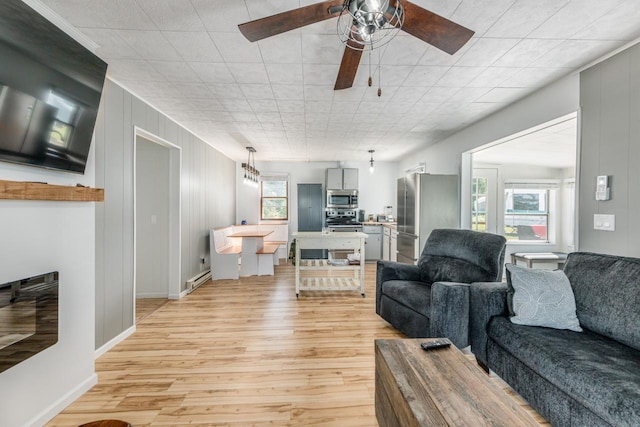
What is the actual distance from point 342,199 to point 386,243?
1.51m

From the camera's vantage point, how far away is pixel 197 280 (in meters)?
4.36

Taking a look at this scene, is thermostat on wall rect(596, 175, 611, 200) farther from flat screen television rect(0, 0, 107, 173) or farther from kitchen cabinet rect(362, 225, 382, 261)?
kitchen cabinet rect(362, 225, 382, 261)

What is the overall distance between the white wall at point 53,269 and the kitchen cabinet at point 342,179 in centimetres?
498

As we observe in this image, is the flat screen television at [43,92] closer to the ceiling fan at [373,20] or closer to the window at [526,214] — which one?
the ceiling fan at [373,20]

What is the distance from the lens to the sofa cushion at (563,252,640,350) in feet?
5.06

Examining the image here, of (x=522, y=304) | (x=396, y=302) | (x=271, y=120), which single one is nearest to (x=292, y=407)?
(x=396, y=302)

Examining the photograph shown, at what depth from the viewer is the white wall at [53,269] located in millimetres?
1482

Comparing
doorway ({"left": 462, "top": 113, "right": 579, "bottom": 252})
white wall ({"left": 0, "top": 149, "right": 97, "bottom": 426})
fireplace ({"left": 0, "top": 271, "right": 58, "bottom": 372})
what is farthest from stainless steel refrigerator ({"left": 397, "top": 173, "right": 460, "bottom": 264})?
fireplace ({"left": 0, "top": 271, "right": 58, "bottom": 372})

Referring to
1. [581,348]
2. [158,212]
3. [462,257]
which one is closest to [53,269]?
[158,212]

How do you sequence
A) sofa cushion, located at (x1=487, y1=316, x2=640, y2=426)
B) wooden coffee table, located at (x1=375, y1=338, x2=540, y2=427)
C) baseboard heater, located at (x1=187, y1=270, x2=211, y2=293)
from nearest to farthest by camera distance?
wooden coffee table, located at (x1=375, y1=338, x2=540, y2=427) → sofa cushion, located at (x1=487, y1=316, x2=640, y2=426) → baseboard heater, located at (x1=187, y1=270, x2=211, y2=293)

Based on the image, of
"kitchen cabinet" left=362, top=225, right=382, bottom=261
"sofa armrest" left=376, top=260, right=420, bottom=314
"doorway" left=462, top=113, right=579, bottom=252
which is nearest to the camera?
"sofa armrest" left=376, top=260, right=420, bottom=314

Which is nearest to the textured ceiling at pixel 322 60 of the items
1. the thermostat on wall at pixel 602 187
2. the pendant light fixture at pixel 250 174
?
the thermostat on wall at pixel 602 187

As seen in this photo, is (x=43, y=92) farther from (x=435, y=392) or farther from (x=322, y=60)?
(x=435, y=392)

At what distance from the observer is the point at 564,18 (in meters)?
1.76
